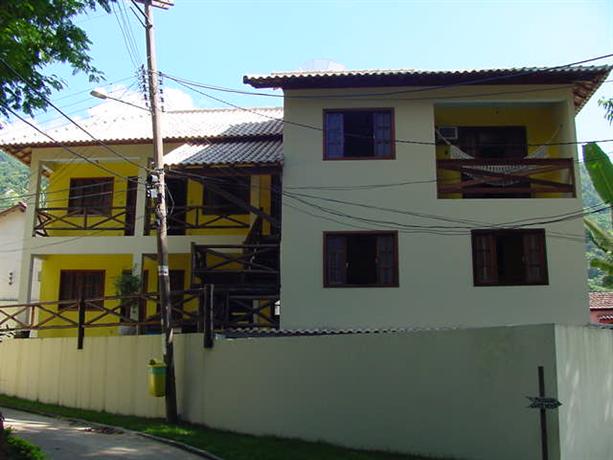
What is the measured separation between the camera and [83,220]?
1928 cm

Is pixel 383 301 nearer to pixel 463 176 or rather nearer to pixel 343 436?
pixel 463 176

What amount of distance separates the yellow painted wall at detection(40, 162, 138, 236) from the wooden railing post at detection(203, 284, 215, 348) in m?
7.43

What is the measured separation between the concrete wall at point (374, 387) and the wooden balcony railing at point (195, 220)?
4541 millimetres

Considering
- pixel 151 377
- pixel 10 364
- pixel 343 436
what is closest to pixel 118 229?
pixel 10 364

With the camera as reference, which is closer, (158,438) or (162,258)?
(158,438)

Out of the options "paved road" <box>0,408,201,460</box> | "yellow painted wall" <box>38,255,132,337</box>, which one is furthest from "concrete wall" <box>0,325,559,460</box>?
"yellow painted wall" <box>38,255,132,337</box>

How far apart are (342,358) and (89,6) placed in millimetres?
6473

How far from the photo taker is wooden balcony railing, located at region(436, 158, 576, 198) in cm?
1462

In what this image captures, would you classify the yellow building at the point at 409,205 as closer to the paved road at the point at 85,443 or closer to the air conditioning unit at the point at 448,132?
the air conditioning unit at the point at 448,132

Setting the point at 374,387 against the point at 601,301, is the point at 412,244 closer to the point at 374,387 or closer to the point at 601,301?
the point at 374,387

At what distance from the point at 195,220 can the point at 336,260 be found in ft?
18.4

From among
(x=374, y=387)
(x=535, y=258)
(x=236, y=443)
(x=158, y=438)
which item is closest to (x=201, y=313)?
(x=158, y=438)

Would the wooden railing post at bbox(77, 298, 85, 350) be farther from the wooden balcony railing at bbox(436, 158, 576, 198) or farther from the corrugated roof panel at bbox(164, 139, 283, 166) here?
the wooden balcony railing at bbox(436, 158, 576, 198)

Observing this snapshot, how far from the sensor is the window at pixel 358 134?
14953 mm
